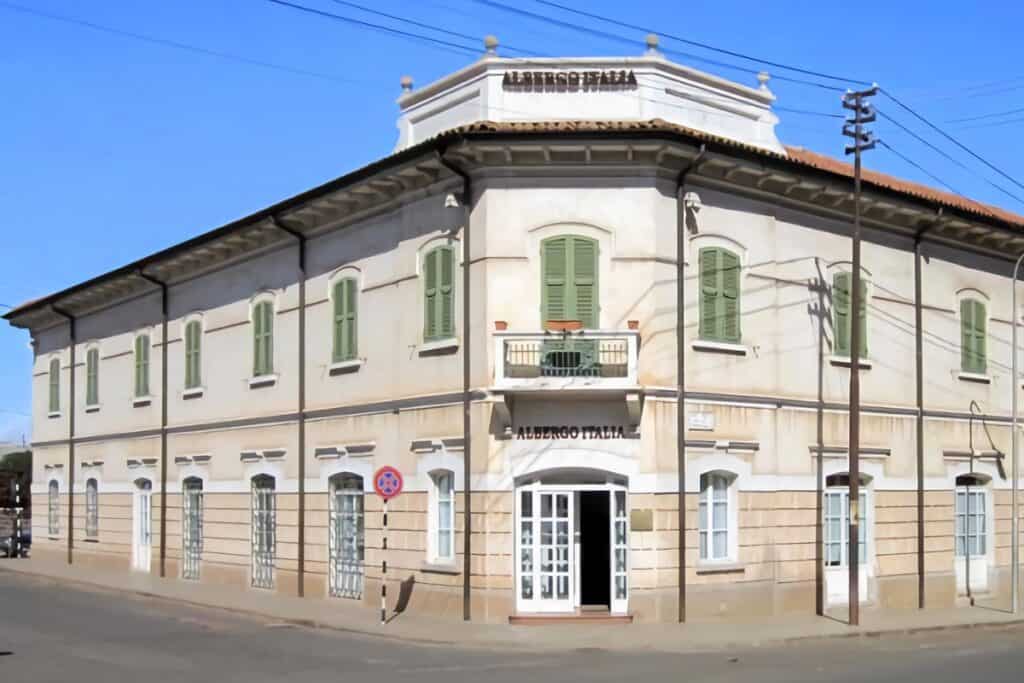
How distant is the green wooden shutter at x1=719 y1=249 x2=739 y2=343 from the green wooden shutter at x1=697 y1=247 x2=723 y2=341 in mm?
90

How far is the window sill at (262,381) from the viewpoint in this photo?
28.4m

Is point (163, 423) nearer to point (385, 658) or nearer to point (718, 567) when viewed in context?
point (718, 567)

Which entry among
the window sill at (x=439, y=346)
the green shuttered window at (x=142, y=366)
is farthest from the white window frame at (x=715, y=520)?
the green shuttered window at (x=142, y=366)

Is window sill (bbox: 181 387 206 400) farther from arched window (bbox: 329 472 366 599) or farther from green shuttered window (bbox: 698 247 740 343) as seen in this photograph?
green shuttered window (bbox: 698 247 740 343)

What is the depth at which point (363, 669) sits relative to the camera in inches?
646

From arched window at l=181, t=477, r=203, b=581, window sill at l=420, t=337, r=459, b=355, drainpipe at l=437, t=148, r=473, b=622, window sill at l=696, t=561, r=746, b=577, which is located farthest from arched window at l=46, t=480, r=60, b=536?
window sill at l=696, t=561, r=746, b=577

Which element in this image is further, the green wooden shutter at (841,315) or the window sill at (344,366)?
the window sill at (344,366)

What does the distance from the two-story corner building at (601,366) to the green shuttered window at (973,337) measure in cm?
8

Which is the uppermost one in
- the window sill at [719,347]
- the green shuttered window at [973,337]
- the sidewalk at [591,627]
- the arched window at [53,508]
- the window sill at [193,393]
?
the green shuttered window at [973,337]

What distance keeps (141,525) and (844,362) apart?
19.5 meters

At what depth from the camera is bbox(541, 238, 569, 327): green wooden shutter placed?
21875 millimetres

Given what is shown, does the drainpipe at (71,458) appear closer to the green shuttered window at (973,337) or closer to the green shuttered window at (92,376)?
the green shuttered window at (92,376)

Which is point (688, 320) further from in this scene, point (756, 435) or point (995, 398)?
point (995, 398)

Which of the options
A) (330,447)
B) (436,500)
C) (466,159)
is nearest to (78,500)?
(330,447)
